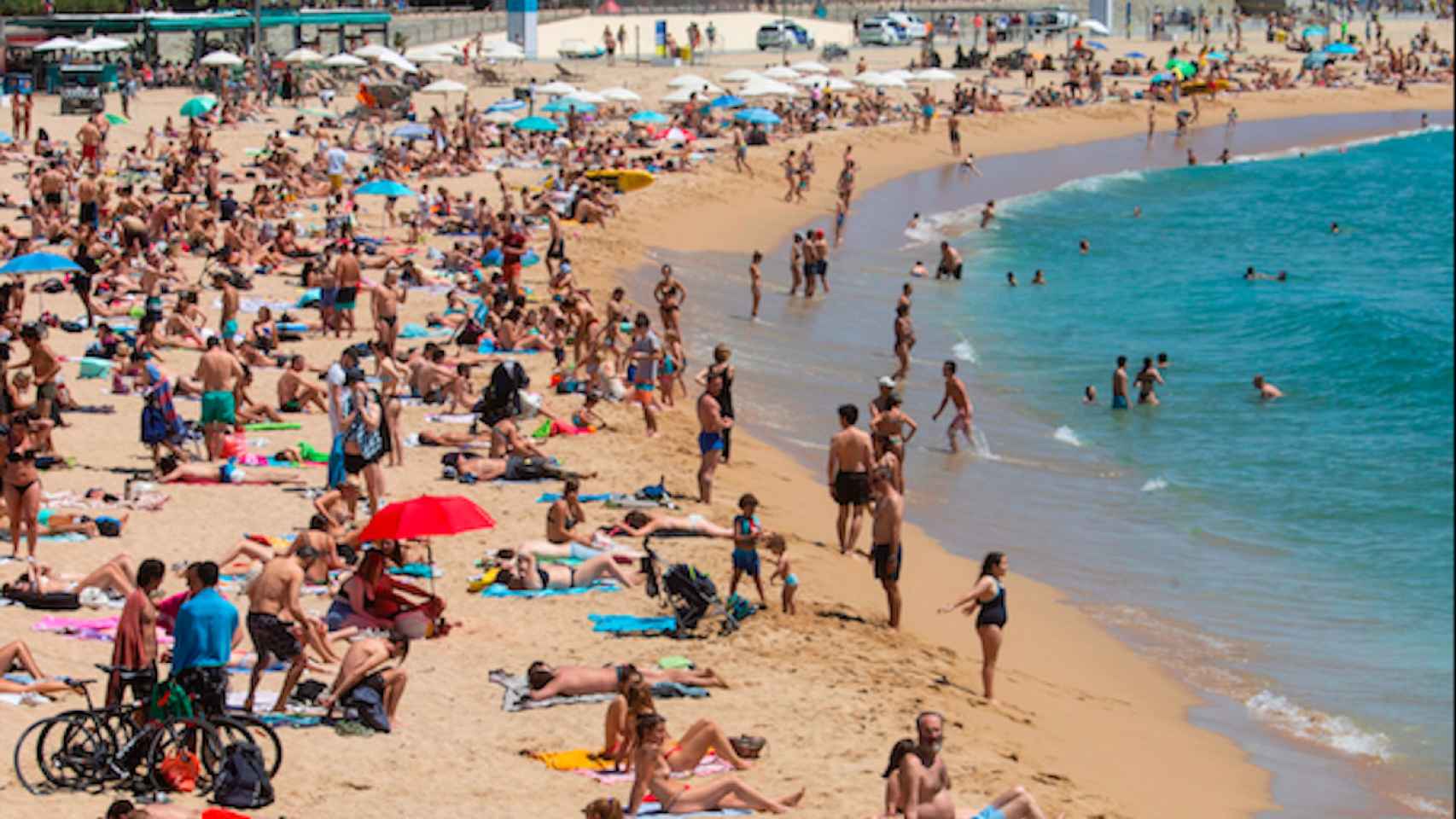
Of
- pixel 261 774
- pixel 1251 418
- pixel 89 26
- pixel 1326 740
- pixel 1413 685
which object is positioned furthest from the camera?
pixel 89 26

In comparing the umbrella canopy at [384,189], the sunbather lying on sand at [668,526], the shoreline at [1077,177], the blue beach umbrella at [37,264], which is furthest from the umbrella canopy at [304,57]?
the sunbather lying on sand at [668,526]

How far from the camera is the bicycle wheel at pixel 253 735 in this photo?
9.12 meters

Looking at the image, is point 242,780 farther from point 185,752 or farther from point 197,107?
point 197,107

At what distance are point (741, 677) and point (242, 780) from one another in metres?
3.64

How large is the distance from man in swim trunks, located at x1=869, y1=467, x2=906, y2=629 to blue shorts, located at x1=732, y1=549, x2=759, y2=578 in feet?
2.64

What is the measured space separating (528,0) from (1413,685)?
4725 cm

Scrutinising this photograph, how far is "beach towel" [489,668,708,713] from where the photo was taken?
36.3 feet

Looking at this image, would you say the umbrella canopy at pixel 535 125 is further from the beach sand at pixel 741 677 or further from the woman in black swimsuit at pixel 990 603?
the woman in black swimsuit at pixel 990 603

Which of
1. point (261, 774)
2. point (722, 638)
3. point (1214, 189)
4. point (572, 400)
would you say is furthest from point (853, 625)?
point (1214, 189)

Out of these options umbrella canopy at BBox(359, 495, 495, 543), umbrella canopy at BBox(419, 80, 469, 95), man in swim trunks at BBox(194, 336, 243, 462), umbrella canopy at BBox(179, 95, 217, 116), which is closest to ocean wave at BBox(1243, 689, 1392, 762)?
umbrella canopy at BBox(359, 495, 495, 543)

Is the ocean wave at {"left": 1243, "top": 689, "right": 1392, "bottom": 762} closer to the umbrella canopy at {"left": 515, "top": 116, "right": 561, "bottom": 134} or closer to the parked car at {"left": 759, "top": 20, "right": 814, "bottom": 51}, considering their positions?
the umbrella canopy at {"left": 515, "top": 116, "right": 561, "bottom": 134}

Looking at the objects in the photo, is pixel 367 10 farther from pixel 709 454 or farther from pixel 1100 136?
pixel 709 454

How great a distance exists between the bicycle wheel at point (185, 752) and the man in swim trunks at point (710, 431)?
6636 millimetres

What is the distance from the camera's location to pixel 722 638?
12461mm
